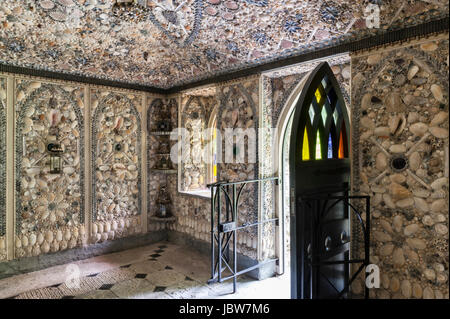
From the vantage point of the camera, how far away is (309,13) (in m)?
2.61

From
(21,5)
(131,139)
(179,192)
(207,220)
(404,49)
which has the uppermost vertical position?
(21,5)

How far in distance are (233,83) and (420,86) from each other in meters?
2.23

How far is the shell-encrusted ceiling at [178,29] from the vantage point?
2.53 m

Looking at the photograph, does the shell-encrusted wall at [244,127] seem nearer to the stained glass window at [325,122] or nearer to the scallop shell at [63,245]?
the stained glass window at [325,122]

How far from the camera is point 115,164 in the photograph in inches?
181

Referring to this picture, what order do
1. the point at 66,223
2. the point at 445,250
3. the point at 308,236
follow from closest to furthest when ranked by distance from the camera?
the point at 308,236, the point at 445,250, the point at 66,223

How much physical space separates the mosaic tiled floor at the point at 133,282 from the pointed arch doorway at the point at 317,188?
1.33 metres

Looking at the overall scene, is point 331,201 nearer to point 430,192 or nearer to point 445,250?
point 430,192

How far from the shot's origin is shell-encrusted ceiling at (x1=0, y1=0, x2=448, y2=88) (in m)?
2.53

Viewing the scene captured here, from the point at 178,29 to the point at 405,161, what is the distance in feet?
8.62

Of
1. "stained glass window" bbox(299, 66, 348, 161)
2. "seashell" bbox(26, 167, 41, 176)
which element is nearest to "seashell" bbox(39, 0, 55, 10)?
"seashell" bbox(26, 167, 41, 176)

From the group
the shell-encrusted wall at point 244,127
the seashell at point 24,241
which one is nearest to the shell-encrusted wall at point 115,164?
the seashell at point 24,241

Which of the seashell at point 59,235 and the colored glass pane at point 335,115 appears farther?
the seashell at point 59,235

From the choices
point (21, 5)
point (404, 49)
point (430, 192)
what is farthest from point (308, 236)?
point (21, 5)
